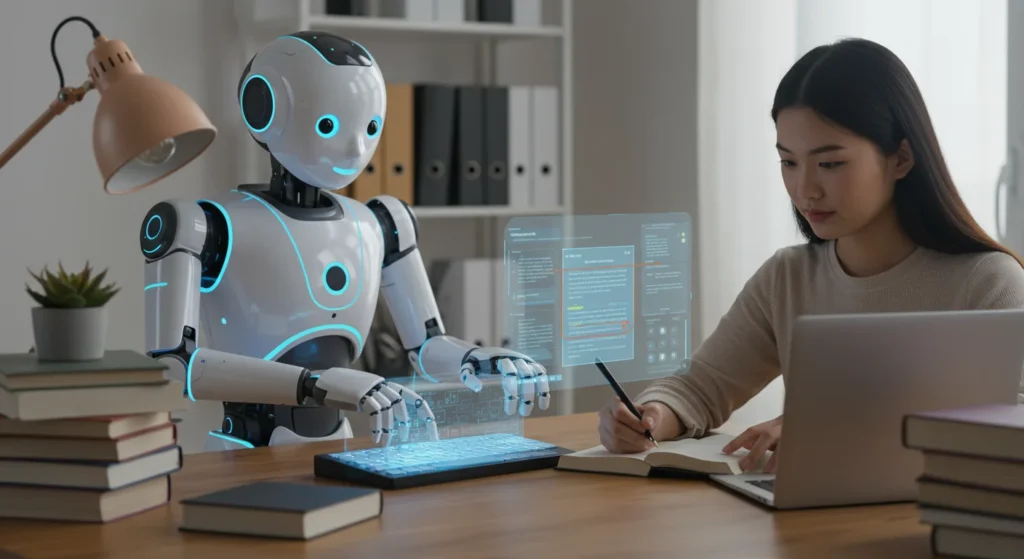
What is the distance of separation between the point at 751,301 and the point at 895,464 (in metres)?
0.56

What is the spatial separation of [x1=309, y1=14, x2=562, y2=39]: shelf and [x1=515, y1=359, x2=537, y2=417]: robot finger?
134cm

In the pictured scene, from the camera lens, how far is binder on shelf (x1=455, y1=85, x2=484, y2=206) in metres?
2.90

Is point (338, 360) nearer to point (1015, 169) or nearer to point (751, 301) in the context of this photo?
point (751, 301)

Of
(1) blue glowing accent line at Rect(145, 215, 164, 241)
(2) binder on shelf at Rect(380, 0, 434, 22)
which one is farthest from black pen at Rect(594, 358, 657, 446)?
(2) binder on shelf at Rect(380, 0, 434, 22)

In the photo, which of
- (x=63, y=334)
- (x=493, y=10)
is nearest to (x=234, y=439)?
(x=63, y=334)

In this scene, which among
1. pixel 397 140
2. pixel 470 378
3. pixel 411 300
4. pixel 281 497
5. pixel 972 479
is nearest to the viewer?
pixel 972 479

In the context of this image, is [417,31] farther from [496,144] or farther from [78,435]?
[78,435]

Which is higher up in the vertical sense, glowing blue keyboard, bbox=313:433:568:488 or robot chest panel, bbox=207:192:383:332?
robot chest panel, bbox=207:192:383:332

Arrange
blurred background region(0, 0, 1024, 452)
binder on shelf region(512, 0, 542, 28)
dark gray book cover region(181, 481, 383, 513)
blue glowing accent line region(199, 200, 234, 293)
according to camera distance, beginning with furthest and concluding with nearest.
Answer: binder on shelf region(512, 0, 542, 28), blurred background region(0, 0, 1024, 452), blue glowing accent line region(199, 200, 234, 293), dark gray book cover region(181, 481, 383, 513)

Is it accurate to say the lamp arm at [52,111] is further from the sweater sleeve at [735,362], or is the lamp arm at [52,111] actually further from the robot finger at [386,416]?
the sweater sleeve at [735,362]

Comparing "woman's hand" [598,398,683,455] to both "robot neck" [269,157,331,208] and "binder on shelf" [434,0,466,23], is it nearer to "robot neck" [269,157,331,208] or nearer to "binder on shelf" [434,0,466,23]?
"robot neck" [269,157,331,208]

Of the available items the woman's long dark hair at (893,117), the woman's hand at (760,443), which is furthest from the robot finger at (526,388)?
the woman's long dark hair at (893,117)

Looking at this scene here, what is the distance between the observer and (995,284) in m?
1.60

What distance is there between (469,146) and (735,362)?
1269 mm
